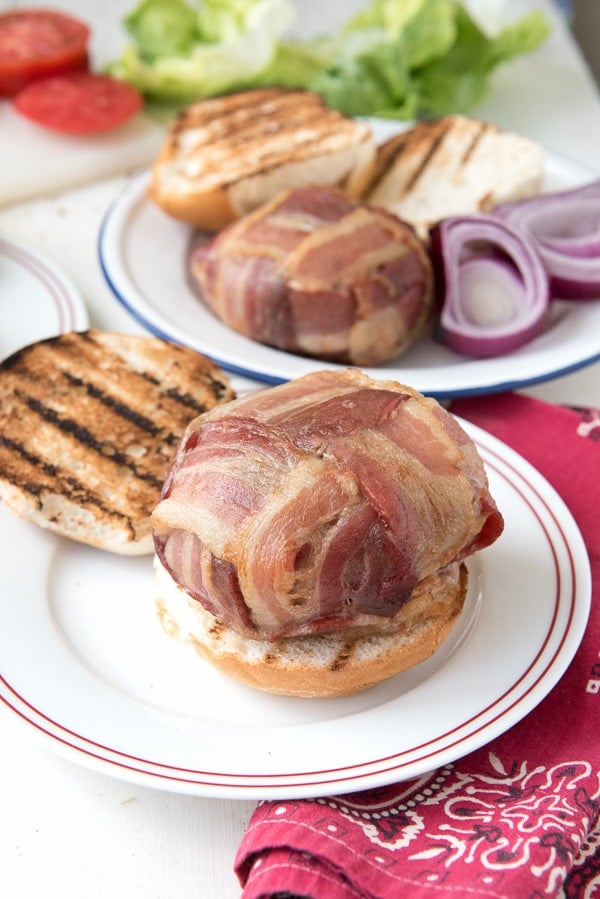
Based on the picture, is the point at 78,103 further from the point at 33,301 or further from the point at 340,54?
the point at 33,301

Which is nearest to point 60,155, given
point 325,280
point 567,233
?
point 325,280

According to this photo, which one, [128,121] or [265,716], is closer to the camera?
[265,716]

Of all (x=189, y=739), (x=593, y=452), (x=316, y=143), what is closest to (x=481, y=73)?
(x=316, y=143)

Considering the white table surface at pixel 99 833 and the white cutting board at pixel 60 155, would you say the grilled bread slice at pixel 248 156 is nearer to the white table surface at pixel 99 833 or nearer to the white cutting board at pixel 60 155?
the white cutting board at pixel 60 155

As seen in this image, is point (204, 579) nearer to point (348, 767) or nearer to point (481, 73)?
point (348, 767)

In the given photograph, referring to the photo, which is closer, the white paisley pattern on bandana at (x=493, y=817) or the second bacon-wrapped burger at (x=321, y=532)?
the white paisley pattern on bandana at (x=493, y=817)

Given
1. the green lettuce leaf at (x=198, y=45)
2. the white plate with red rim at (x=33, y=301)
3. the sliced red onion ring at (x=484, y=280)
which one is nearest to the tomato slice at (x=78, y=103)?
the green lettuce leaf at (x=198, y=45)
